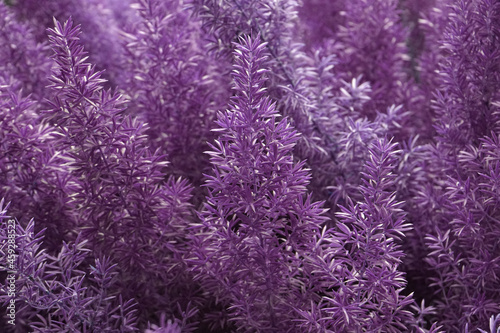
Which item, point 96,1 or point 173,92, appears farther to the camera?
point 96,1

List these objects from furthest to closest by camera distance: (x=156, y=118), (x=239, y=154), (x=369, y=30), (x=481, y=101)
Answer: (x=369, y=30)
(x=156, y=118)
(x=481, y=101)
(x=239, y=154)

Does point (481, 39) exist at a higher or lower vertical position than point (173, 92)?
higher

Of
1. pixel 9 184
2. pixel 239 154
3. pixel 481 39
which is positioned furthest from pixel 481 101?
pixel 9 184

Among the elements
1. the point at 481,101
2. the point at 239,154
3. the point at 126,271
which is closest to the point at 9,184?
the point at 126,271

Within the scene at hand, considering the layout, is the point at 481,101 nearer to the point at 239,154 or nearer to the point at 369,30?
the point at 369,30

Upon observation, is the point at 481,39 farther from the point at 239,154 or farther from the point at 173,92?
the point at 173,92

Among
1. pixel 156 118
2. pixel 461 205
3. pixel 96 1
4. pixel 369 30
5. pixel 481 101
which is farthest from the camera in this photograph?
pixel 96 1

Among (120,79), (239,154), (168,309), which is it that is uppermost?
(239,154)
